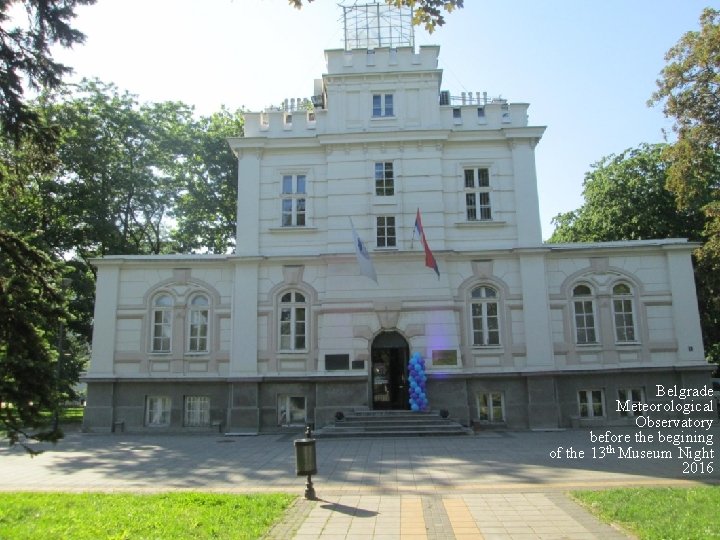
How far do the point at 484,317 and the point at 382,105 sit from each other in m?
9.09

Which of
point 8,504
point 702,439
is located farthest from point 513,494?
point 702,439

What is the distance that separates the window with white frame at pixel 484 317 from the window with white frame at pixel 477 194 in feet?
9.13

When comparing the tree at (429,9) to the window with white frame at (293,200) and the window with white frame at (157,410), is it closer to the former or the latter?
the window with white frame at (293,200)

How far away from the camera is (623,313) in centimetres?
2142

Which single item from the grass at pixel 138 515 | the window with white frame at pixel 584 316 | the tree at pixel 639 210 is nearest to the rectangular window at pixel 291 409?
the window with white frame at pixel 584 316

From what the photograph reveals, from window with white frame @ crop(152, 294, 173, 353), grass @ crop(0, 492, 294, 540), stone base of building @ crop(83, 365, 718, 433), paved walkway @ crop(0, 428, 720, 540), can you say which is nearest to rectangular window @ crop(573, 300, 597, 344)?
stone base of building @ crop(83, 365, 718, 433)

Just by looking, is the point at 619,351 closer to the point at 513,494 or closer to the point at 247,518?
the point at 513,494

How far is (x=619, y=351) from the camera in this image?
21094mm

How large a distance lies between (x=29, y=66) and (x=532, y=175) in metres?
17.4

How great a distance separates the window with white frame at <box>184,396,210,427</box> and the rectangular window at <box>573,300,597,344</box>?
13.8 m

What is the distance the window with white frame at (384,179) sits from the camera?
73.9 ft

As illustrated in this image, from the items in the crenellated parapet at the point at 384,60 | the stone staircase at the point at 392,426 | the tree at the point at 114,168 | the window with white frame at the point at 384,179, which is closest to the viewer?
the stone staircase at the point at 392,426

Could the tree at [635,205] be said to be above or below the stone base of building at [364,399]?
above

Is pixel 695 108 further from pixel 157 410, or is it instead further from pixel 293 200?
pixel 157 410
